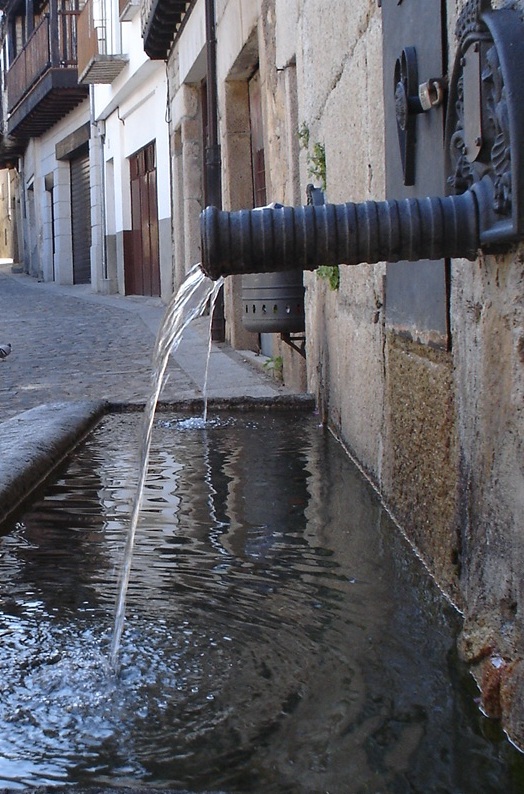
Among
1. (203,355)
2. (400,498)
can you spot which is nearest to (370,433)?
(400,498)

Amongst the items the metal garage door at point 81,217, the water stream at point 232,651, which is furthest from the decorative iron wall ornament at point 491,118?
the metal garage door at point 81,217

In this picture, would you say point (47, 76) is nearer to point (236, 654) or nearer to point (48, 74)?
point (48, 74)

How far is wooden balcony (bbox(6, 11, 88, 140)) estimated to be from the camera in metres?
21.6

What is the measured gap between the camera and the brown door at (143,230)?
16.8 metres

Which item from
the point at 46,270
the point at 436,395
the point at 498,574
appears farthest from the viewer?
the point at 46,270

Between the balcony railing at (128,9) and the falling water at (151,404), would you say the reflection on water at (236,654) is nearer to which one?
the falling water at (151,404)

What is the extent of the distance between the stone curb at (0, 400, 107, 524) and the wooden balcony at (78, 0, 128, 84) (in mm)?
12028

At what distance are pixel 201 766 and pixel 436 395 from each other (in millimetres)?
1163

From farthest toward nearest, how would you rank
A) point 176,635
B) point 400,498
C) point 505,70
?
point 400,498 → point 176,635 → point 505,70

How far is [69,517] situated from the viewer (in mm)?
3463

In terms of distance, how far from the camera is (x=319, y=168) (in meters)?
5.15

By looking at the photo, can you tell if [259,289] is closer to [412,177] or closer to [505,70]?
[412,177]

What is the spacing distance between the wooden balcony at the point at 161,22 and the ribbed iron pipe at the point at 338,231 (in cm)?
959

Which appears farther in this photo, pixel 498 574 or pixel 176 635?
pixel 176 635
